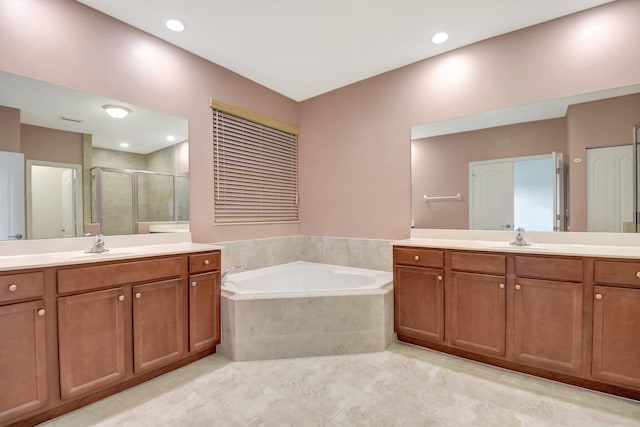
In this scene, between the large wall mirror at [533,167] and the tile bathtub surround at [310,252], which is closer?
the large wall mirror at [533,167]

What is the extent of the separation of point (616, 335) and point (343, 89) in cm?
306

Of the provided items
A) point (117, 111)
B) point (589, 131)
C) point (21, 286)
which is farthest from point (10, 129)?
point (589, 131)

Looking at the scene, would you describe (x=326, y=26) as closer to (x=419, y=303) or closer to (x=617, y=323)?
(x=419, y=303)

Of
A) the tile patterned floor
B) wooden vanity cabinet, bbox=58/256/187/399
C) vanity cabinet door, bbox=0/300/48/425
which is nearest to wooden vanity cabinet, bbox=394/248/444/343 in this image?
the tile patterned floor

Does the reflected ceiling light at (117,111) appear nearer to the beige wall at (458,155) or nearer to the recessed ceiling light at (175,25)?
the recessed ceiling light at (175,25)

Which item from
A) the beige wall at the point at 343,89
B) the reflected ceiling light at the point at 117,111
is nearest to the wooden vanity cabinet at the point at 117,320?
the beige wall at the point at 343,89

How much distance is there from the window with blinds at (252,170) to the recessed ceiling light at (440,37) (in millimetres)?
1806

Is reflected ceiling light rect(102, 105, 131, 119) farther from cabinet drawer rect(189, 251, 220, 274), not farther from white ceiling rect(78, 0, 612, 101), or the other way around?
cabinet drawer rect(189, 251, 220, 274)

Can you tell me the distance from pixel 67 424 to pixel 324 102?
343 centimetres

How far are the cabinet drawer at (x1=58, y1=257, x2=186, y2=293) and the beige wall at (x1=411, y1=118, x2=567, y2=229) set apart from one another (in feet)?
7.13

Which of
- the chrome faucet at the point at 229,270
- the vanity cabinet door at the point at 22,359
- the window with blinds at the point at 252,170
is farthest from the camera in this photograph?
the window with blinds at the point at 252,170

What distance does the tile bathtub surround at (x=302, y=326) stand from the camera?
87.0 inches

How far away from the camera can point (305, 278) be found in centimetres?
320

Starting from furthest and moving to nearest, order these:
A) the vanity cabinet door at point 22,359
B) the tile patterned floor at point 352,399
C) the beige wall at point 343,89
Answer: the beige wall at point 343,89 → the tile patterned floor at point 352,399 → the vanity cabinet door at point 22,359
